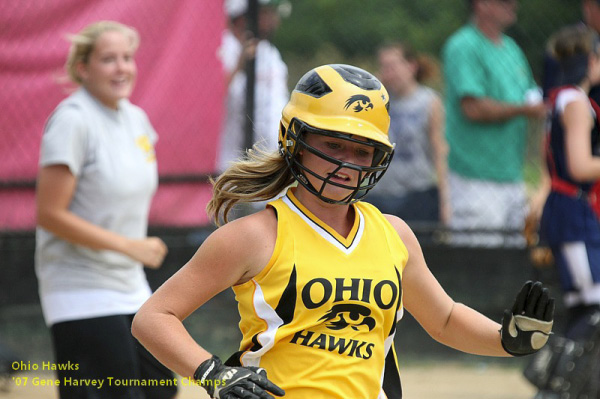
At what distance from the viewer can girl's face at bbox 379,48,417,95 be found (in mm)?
7680

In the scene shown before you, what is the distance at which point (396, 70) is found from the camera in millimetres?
7688

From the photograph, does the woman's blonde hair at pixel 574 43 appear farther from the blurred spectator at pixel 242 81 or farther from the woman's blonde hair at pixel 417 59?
the woman's blonde hair at pixel 417 59

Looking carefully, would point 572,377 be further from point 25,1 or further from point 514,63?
point 25,1

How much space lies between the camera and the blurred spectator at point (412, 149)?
296 inches

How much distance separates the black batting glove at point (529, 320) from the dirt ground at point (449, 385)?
357 centimetres

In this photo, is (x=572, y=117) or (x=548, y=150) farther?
(x=548, y=150)

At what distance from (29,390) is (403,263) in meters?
4.23

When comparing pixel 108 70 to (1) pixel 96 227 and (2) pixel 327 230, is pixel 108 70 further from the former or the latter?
(2) pixel 327 230

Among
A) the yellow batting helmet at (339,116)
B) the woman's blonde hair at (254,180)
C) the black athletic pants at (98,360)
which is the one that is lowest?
the black athletic pants at (98,360)

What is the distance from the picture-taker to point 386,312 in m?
2.83

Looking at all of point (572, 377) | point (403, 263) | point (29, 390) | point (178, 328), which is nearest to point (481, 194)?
point (572, 377)

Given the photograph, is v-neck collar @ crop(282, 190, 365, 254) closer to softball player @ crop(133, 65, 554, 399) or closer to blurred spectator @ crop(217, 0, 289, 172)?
softball player @ crop(133, 65, 554, 399)

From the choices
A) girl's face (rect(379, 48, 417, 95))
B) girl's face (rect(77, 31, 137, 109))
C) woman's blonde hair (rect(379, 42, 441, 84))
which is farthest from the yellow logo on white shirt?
woman's blonde hair (rect(379, 42, 441, 84))

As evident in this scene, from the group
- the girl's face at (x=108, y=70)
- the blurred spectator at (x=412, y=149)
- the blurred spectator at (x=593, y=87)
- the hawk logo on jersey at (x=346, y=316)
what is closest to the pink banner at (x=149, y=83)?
the blurred spectator at (x=412, y=149)
